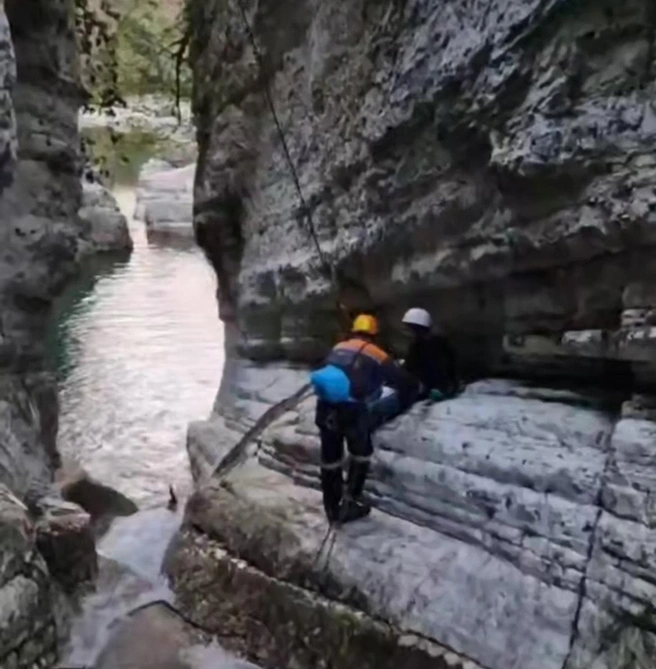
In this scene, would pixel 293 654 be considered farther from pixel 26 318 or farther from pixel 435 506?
pixel 26 318

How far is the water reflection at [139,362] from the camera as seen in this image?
14984 mm

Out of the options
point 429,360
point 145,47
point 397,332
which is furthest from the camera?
point 145,47

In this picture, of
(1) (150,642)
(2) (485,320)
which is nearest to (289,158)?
(2) (485,320)

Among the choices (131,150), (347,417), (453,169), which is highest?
(453,169)

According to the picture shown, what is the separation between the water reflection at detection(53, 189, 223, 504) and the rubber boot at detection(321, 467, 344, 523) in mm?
5455

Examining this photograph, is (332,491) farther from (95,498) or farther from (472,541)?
(95,498)

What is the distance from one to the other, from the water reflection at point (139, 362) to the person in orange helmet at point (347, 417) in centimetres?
549

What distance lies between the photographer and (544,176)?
6430 millimetres

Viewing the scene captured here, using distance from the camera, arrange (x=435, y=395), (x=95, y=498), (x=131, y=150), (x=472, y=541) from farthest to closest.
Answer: (x=131, y=150), (x=95, y=498), (x=435, y=395), (x=472, y=541)

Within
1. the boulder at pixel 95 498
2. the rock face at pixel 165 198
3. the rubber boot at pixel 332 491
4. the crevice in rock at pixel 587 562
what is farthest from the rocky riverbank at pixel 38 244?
the rock face at pixel 165 198

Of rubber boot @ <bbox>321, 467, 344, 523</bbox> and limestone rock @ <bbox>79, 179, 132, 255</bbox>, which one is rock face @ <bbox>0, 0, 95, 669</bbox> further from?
limestone rock @ <bbox>79, 179, 132, 255</bbox>

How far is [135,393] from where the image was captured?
19.4 metres

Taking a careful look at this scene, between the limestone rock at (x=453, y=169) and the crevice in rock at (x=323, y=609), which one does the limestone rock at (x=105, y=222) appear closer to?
the limestone rock at (x=453, y=169)

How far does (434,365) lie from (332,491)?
1.33m
